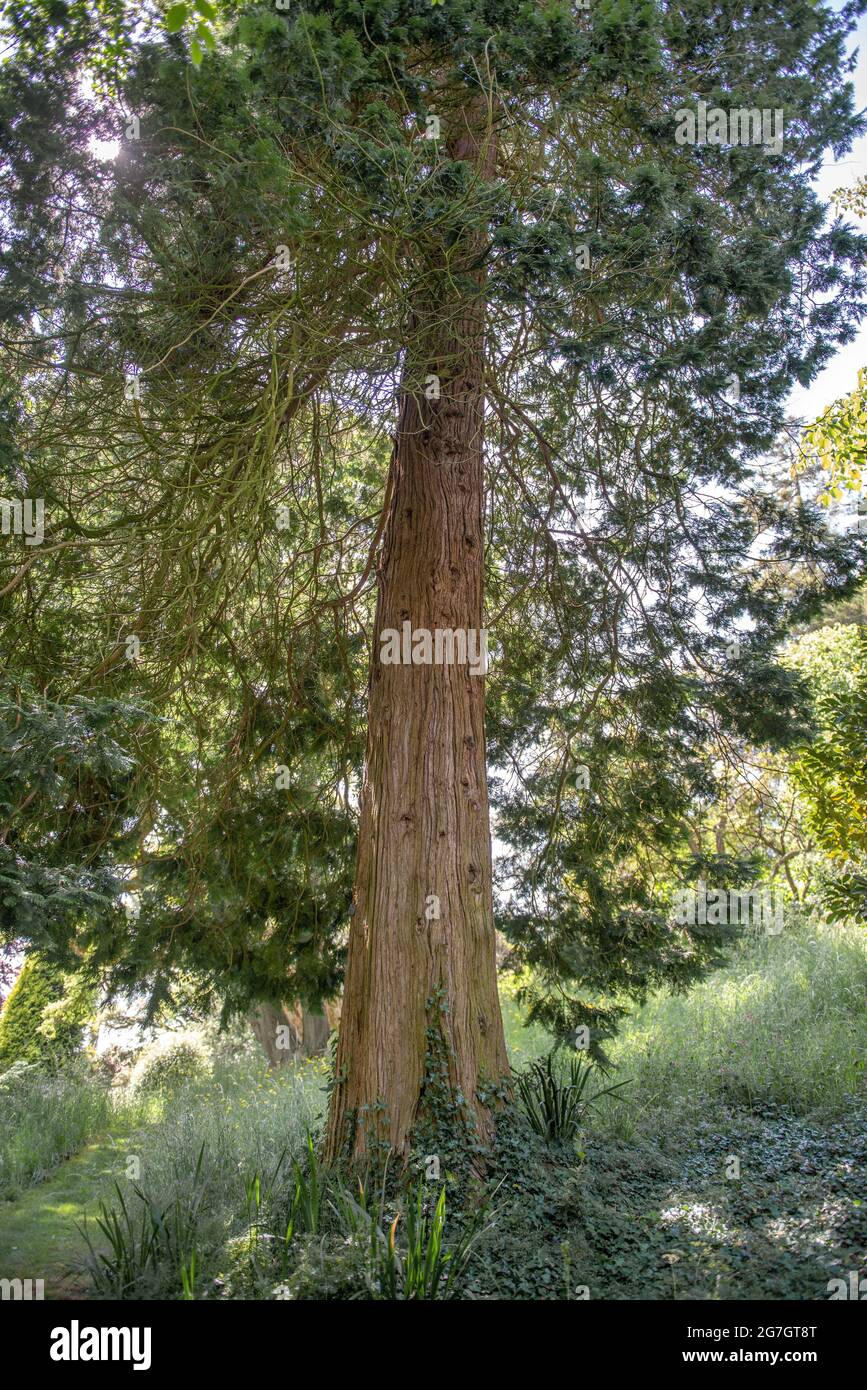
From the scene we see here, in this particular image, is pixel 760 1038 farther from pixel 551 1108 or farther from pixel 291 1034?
pixel 291 1034

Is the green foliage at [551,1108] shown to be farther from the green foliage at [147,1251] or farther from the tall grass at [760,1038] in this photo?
the green foliage at [147,1251]

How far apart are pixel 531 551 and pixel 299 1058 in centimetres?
905

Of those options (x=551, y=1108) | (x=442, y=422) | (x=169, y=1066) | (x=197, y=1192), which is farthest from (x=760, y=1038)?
(x=169, y=1066)

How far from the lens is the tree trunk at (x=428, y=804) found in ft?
18.9

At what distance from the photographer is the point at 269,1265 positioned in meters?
4.61

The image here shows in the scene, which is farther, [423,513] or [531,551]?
[531,551]

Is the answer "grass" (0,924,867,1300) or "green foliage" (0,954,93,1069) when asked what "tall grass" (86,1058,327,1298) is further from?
"green foliage" (0,954,93,1069)

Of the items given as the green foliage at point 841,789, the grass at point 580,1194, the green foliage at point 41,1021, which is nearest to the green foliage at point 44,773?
the grass at point 580,1194

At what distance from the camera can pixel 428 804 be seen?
6285 mm

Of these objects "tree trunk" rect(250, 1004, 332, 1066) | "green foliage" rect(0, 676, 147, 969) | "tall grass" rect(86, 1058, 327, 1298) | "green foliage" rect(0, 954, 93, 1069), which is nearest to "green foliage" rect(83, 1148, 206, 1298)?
"tall grass" rect(86, 1058, 327, 1298)

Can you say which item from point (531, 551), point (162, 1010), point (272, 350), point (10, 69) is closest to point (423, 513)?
point (531, 551)

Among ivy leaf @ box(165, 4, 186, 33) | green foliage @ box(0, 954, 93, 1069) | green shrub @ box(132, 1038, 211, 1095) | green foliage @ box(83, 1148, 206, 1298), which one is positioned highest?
ivy leaf @ box(165, 4, 186, 33)

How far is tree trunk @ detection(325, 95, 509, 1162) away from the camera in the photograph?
5773mm

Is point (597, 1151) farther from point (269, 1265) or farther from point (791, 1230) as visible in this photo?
point (269, 1265)
